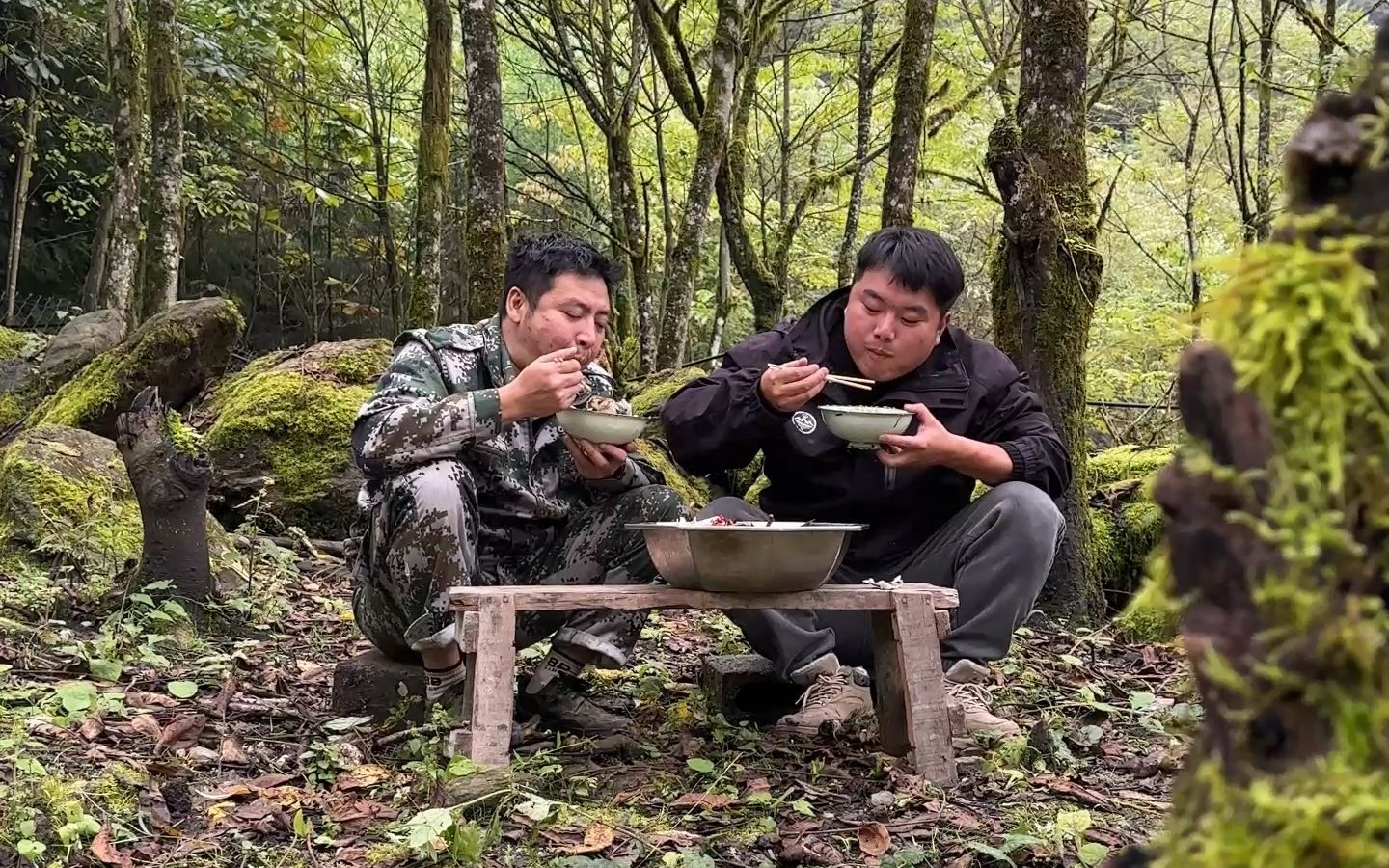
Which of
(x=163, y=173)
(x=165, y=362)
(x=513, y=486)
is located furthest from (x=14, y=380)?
(x=513, y=486)

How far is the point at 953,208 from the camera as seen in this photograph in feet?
48.3

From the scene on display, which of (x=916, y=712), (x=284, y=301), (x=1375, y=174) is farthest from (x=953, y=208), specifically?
(x=1375, y=174)

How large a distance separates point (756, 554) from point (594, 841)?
0.70 meters

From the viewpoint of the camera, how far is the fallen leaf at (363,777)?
2758 mm

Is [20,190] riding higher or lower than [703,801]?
higher

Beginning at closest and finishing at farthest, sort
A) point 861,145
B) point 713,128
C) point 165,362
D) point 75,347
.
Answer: point 165,362 → point 713,128 → point 75,347 → point 861,145

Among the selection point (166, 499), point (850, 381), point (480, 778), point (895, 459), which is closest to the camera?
point (480, 778)

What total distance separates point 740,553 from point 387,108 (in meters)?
11.1

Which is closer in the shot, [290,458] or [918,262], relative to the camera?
[918,262]

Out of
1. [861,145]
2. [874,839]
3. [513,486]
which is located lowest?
[874,839]

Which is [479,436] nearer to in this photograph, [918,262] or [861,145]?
[918,262]

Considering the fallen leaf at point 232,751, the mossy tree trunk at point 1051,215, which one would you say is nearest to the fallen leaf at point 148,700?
the fallen leaf at point 232,751

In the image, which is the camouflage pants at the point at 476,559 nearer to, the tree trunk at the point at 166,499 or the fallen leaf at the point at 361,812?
the fallen leaf at the point at 361,812

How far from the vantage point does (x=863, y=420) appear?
2.91 meters
